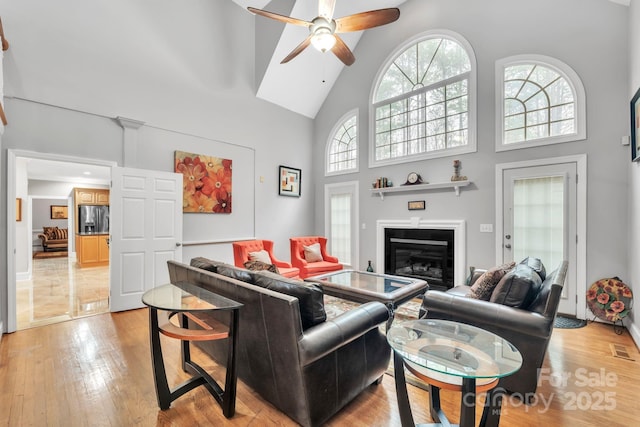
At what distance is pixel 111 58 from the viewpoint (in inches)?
157

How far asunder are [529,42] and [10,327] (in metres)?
7.30

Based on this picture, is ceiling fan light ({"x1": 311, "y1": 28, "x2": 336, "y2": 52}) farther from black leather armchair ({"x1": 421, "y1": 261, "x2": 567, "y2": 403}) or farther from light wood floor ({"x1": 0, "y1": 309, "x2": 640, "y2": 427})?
light wood floor ({"x1": 0, "y1": 309, "x2": 640, "y2": 427})

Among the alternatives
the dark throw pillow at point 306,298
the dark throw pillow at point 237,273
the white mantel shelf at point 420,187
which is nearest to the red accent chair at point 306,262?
the white mantel shelf at point 420,187

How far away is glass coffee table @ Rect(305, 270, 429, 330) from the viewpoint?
3.03m

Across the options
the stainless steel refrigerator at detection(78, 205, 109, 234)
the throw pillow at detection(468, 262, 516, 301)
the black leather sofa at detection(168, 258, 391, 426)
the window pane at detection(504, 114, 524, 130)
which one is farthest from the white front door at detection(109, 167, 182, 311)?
the stainless steel refrigerator at detection(78, 205, 109, 234)

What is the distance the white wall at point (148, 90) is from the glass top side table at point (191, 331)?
2738 mm

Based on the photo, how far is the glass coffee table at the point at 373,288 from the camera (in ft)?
9.95

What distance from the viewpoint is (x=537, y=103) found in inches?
154

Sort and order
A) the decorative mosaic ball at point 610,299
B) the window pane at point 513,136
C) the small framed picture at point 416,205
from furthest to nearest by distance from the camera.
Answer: the small framed picture at point 416,205
the window pane at point 513,136
the decorative mosaic ball at point 610,299

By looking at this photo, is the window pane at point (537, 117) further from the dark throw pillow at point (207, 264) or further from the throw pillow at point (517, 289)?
the dark throw pillow at point (207, 264)

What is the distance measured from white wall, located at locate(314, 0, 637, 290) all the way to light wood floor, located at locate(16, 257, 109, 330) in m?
4.58

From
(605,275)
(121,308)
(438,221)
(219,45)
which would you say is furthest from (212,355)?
(219,45)

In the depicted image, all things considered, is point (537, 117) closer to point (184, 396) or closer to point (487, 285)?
point (487, 285)

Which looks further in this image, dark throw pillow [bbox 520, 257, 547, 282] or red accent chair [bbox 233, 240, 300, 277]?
red accent chair [bbox 233, 240, 300, 277]
